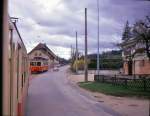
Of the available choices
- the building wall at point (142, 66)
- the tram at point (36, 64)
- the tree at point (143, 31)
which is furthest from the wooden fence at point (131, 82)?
the tram at point (36, 64)

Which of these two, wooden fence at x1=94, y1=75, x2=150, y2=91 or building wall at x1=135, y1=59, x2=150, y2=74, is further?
building wall at x1=135, y1=59, x2=150, y2=74

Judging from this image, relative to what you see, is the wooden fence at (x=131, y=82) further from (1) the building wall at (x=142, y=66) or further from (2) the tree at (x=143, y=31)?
(1) the building wall at (x=142, y=66)

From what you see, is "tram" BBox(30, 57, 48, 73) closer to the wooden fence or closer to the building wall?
the building wall

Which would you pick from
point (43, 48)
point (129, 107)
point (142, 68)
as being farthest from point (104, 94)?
point (43, 48)

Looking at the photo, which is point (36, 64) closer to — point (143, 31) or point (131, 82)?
point (131, 82)

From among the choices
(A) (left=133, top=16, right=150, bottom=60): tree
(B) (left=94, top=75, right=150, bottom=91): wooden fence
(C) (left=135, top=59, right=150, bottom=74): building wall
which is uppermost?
(A) (left=133, top=16, right=150, bottom=60): tree

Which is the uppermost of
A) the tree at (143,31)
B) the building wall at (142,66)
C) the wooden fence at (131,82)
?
the tree at (143,31)

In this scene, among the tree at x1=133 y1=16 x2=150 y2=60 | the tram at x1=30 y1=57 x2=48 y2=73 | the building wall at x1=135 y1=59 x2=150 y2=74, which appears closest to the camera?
the tree at x1=133 y1=16 x2=150 y2=60

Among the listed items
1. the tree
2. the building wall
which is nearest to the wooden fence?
the tree

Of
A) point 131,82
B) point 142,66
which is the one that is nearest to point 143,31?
point 131,82

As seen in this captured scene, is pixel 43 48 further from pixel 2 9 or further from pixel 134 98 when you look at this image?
pixel 2 9

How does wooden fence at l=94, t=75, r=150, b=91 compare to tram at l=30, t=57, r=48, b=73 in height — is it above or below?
below

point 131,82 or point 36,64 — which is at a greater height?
point 36,64

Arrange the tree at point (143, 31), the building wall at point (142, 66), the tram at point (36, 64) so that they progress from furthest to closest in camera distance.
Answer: the tram at point (36, 64)
the building wall at point (142, 66)
the tree at point (143, 31)
